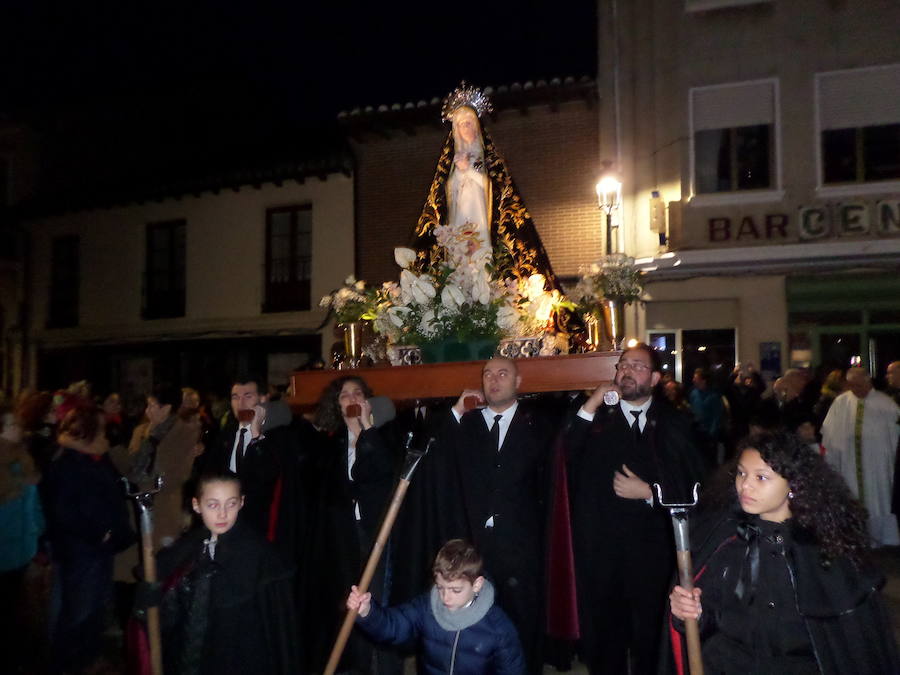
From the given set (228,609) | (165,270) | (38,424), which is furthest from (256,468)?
(165,270)

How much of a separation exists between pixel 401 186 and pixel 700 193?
510cm

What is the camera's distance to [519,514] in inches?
172

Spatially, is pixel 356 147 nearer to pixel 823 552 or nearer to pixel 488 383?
pixel 488 383

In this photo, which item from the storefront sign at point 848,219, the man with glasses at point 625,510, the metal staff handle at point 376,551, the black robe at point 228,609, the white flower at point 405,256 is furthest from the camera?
the storefront sign at point 848,219

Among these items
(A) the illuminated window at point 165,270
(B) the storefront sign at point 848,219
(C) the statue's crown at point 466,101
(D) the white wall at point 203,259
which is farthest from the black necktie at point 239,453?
(A) the illuminated window at point 165,270

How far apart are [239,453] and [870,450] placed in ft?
20.3

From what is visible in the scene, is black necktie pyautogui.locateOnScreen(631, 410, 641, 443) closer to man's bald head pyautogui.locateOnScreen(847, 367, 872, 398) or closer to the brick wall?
man's bald head pyautogui.locateOnScreen(847, 367, 872, 398)

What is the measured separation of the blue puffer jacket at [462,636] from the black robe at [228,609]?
403 mm

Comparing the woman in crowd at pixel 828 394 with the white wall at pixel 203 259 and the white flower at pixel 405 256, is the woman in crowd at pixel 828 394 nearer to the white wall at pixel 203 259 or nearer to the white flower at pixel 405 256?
the white flower at pixel 405 256

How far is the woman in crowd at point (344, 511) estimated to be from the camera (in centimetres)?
445

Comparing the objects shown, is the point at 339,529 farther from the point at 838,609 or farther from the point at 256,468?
the point at 838,609

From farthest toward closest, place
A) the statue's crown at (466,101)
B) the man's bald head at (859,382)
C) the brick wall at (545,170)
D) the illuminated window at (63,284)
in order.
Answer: the illuminated window at (63,284)
the brick wall at (545,170)
the man's bald head at (859,382)
the statue's crown at (466,101)

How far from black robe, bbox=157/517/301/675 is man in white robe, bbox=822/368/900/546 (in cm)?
619

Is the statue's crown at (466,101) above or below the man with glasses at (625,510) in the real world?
above
